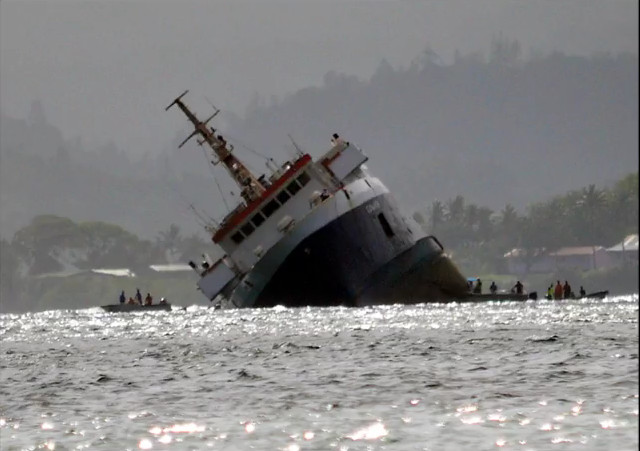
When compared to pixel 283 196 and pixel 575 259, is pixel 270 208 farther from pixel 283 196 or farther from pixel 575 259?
pixel 575 259

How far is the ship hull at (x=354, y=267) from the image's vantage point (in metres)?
75.4

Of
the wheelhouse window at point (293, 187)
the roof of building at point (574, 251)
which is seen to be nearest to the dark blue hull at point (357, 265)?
the wheelhouse window at point (293, 187)

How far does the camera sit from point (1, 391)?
103 ft

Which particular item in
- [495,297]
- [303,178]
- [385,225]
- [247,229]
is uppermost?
[303,178]

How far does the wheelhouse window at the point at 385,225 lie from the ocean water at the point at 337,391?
26.0 meters

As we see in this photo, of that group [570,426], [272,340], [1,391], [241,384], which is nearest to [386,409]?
[570,426]

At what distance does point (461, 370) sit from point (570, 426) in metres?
10.7

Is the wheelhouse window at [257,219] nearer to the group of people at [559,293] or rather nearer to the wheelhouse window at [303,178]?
the wheelhouse window at [303,178]

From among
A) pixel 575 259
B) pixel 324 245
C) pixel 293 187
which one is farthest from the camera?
pixel 575 259

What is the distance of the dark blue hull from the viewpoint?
247 ft

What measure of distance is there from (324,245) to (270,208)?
5185 mm

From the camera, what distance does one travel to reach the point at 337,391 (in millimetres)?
27719

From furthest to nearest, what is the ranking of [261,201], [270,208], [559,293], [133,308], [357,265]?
[133,308], [559,293], [270,208], [261,201], [357,265]

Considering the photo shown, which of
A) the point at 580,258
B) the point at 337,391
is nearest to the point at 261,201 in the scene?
the point at 337,391
